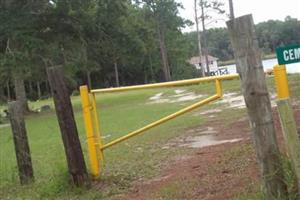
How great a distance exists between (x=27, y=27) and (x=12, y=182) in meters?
24.4

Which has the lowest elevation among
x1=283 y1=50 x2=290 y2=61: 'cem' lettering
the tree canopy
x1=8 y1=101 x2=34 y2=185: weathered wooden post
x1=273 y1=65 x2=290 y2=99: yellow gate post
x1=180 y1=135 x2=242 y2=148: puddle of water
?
x1=180 y1=135 x2=242 y2=148: puddle of water

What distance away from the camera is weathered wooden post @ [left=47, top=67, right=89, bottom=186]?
7820 mm

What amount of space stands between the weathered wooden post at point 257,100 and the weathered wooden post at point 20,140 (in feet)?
15.0

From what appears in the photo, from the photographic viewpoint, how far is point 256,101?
5062 millimetres

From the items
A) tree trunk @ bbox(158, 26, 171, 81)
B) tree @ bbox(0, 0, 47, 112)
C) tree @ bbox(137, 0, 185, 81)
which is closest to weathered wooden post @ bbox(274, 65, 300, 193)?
tree @ bbox(0, 0, 47, 112)

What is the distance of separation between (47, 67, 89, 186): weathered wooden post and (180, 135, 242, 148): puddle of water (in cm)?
355

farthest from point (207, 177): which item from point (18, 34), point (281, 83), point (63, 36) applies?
point (63, 36)

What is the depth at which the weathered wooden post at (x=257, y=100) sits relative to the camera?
4961 mm

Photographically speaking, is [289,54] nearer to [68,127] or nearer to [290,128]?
[290,128]

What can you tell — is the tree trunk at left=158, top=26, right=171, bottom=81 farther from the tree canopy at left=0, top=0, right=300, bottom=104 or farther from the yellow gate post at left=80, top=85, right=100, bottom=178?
the yellow gate post at left=80, top=85, right=100, bottom=178

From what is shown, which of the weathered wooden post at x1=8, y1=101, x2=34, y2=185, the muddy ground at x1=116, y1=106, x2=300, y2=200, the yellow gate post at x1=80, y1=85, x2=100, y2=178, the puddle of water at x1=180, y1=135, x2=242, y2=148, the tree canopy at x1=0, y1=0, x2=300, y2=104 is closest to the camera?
the muddy ground at x1=116, y1=106, x2=300, y2=200

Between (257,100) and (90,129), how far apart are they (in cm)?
341

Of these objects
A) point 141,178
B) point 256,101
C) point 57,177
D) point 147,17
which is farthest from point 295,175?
point 147,17

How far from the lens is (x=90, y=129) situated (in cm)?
803
